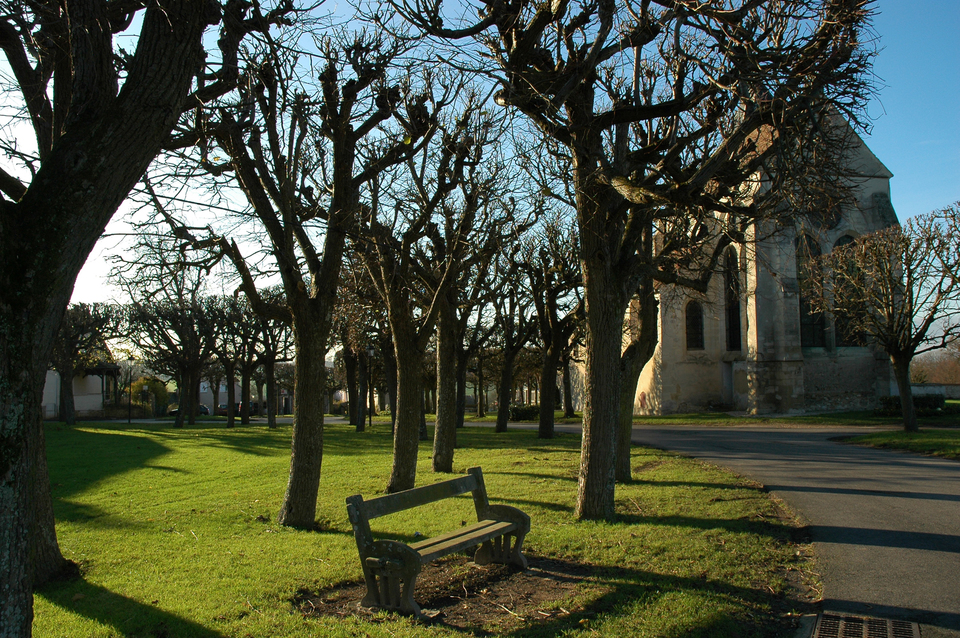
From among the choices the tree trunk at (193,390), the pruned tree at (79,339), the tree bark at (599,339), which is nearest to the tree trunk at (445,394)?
the tree bark at (599,339)

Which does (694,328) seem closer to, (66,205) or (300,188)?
(300,188)

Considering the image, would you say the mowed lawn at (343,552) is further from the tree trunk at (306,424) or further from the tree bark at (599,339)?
the tree bark at (599,339)

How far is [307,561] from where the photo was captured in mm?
6258

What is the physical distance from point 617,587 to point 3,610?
4279 mm

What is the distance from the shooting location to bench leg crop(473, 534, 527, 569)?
6.11 meters

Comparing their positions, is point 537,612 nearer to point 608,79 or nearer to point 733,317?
point 608,79

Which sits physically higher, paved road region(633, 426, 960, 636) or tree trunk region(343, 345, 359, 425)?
tree trunk region(343, 345, 359, 425)

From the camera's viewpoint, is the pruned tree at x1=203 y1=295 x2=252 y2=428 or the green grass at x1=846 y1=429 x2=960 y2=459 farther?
the pruned tree at x1=203 y1=295 x2=252 y2=428

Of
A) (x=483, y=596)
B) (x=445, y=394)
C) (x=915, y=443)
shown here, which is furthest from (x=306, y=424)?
(x=915, y=443)

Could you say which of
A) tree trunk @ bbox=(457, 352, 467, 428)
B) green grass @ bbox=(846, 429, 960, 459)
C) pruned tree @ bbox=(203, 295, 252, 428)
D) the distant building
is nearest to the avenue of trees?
green grass @ bbox=(846, 429, 960, 459)

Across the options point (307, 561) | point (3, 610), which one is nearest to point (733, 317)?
point (307, 561)

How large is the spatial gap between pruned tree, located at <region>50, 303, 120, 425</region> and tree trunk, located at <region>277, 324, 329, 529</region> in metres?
28.4

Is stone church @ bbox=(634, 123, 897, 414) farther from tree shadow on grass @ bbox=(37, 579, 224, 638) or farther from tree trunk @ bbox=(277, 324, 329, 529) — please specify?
tree shadow on grass @ bbox=(37, 579, 224, 638)

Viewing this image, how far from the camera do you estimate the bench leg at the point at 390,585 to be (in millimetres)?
4824
